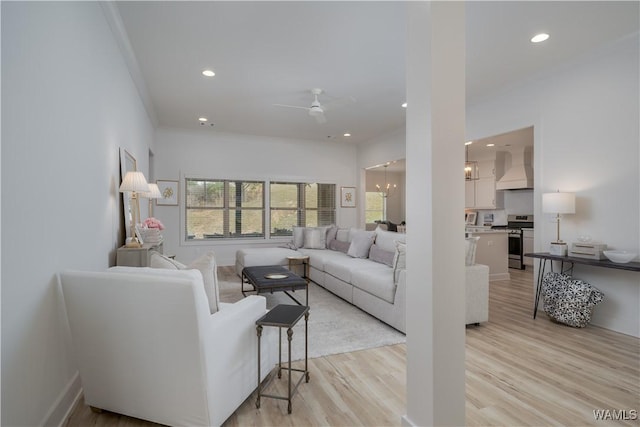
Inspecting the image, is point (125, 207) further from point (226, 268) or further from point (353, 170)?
point (353, 170)

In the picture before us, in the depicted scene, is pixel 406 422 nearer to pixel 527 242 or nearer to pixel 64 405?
pixel 64 405

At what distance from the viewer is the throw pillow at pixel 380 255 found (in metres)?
4.63

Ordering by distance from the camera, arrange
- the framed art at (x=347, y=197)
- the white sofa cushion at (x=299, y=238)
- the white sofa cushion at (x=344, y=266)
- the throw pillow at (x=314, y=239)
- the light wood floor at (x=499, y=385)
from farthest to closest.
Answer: the framed art at (x=347, y=197)
the white sofa cushion at (x=299, y=238)
the throw pillow at (x=314, y=239)
the white sofa cushion at (x=344, y=266)
the light wood floor at (x=499, y=385)

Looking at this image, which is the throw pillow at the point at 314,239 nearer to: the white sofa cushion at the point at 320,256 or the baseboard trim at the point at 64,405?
the white sofa cushion at the point at 320,256

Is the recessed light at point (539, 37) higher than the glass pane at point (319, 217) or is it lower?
higher

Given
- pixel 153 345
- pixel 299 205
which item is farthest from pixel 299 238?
pixel 153 345

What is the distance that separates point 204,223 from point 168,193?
99cm

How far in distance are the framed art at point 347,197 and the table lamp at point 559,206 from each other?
5.12 meters

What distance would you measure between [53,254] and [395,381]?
7.67ft

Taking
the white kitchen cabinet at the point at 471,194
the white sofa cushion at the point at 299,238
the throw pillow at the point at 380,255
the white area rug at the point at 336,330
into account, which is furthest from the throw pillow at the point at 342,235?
the white kitchen cabinet at the point at 471,194

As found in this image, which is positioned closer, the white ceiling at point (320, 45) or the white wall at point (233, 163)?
the white ceiling at point (320, 45)

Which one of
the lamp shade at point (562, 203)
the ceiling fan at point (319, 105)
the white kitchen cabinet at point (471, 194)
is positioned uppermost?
the ceiling fan at point (319, 105)

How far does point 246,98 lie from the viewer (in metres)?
5.22

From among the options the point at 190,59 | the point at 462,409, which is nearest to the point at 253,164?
the point at 190,59
